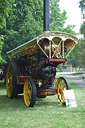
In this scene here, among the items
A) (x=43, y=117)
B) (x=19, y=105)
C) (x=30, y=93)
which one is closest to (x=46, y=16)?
(x=30, y=93)

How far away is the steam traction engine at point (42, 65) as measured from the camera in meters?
7.41

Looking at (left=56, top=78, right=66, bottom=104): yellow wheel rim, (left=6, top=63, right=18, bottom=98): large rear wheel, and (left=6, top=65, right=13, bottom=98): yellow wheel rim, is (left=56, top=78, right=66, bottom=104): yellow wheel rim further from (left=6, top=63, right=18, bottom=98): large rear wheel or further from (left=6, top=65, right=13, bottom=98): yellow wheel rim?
(left=6, top=65, right=13, bottom=98): yellow wheel rim

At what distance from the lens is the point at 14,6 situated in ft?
55.4

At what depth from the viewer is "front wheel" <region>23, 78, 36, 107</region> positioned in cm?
727

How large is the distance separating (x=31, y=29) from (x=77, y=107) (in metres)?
9.57

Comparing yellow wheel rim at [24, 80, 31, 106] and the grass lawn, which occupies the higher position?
yellow wheel rim at [24, 80, 31, 106]

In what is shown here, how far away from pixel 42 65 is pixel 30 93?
3.85ft

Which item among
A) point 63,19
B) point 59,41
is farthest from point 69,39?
point 63,19

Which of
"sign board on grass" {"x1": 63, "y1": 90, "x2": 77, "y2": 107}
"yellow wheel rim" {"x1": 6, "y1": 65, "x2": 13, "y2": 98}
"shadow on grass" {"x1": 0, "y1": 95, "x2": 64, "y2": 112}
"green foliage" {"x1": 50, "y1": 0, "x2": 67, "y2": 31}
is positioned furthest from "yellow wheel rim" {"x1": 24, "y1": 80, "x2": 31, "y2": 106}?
"green foliage" {"x1": 50, "y1": 0, "x2": 67, "y2": 31}

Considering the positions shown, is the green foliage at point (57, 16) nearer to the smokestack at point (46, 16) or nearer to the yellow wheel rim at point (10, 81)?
the yellow wheel rim at point (10, 81)

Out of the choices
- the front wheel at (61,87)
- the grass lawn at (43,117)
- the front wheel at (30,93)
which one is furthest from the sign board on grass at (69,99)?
the front wheel at (30,93)

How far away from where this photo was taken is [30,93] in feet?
25.4

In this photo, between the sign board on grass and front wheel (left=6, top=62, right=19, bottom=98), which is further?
front wheel (left=6, top=62, right=19, bottom=98)

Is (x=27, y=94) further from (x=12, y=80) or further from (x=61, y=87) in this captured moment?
(x=12, y=80)
